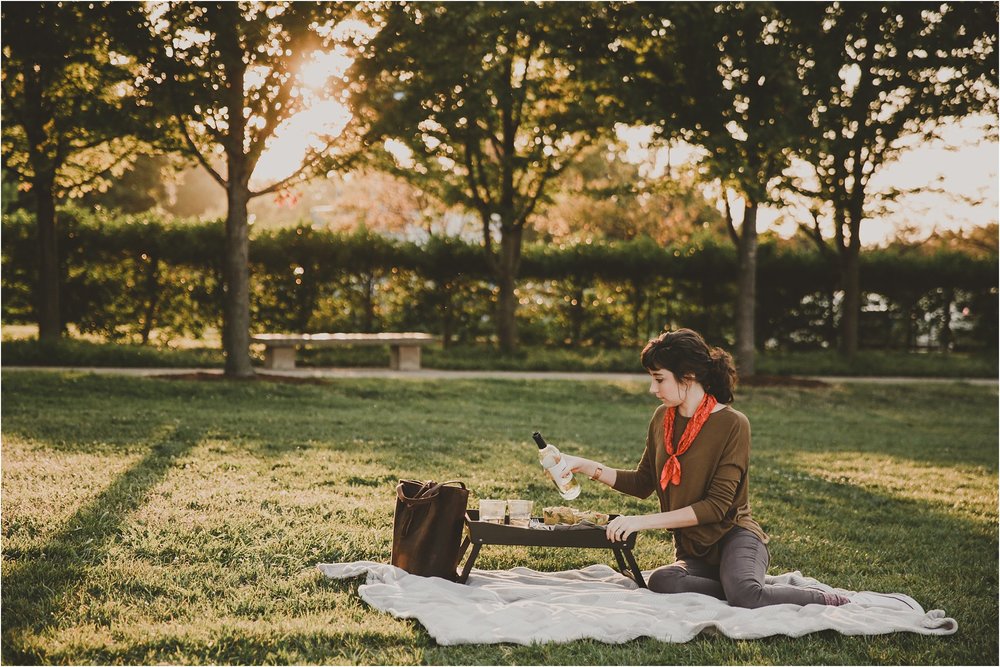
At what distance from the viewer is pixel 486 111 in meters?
16.0

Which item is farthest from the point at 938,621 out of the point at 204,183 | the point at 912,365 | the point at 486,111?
the point at 204,183

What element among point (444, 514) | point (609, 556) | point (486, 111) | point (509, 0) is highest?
point (509, 0)

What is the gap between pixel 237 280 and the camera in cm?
1362

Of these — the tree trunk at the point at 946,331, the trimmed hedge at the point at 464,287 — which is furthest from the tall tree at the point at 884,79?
the tree trunk at the point at 946,331

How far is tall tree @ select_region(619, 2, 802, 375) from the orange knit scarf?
9121mm

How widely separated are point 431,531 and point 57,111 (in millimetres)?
13329

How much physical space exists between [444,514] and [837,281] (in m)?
17.6

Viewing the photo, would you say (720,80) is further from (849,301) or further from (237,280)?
(237,280)

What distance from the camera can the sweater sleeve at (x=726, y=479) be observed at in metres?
4.77

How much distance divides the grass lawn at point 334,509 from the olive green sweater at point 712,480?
735 millimetres

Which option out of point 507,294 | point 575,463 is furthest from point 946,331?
point 575,463

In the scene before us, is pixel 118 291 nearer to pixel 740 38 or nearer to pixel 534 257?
pixel 534 257

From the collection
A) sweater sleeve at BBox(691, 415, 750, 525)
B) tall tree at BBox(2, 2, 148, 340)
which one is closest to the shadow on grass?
sweater sleeve at BBox(691, 415, 750, 525)

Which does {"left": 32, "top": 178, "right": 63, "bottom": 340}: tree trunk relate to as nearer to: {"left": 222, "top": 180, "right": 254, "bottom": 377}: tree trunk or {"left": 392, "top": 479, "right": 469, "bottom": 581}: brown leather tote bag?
{"left": 222, "top": 180, "right": 254, "bottom": 377}: tree trunk
